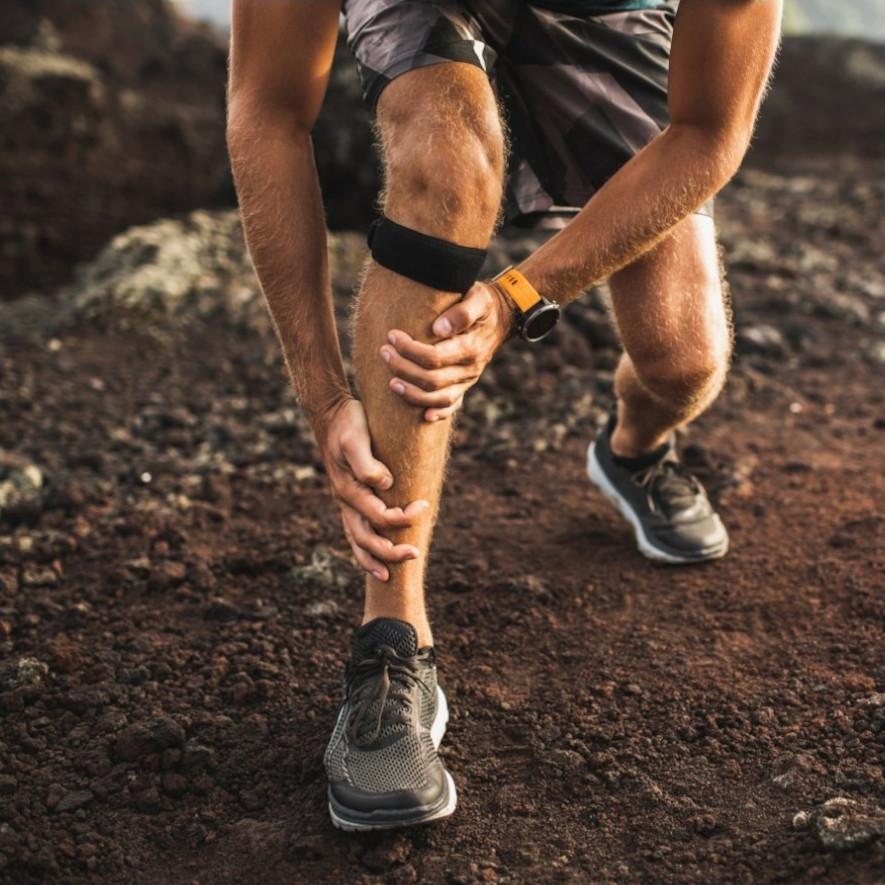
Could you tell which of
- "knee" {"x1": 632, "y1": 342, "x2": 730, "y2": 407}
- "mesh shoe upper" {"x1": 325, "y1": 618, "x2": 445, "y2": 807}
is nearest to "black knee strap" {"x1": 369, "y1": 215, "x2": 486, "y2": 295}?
"mesh shoe upper" {"x1": 325, "y1": 618, "x2": 445, "y2": 807}

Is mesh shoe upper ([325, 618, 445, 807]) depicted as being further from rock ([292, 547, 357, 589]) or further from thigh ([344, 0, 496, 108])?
thigh ([344, 0, 496, 108])

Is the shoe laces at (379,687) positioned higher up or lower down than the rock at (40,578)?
higher up

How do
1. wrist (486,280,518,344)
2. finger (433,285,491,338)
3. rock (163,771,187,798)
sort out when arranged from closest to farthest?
finger (433,285,491,338), wrist (486,280,518,344), rock (163,771,187,798)

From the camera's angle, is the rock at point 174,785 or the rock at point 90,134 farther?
the rock at point 90,134

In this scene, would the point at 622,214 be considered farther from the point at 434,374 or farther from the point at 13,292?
the point at 13,292

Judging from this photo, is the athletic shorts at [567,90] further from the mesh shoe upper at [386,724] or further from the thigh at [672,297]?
the mesh shoe upper at [386,724]

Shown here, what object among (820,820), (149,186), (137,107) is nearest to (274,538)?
(820,820)

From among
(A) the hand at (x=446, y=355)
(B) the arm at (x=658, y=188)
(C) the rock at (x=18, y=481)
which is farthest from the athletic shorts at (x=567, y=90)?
(C) the rock at (x=18, y=481)

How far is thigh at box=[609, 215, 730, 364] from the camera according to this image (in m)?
2.78

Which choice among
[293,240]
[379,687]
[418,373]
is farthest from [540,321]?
[379,687]

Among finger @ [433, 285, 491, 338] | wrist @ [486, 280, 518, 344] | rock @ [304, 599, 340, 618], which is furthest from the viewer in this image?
rock @ [304, 599, 340, 618]

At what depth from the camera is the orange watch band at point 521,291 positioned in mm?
2244

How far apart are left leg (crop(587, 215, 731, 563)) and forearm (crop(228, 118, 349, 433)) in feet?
2.69

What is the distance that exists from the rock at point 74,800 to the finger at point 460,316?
46.6 inches
